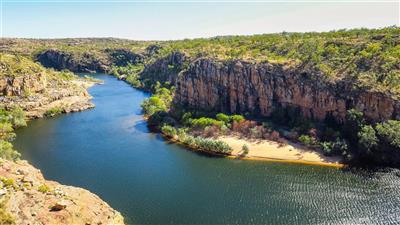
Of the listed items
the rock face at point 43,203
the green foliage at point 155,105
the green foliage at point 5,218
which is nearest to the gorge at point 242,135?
the green foliage at point 155,105

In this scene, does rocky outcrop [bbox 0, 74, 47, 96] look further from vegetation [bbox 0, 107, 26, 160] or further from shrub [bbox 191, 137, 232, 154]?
shrub [bbox 191, 137, 232, 154]

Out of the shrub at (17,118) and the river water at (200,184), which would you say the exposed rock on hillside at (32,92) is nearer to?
the shrub at (17,118)

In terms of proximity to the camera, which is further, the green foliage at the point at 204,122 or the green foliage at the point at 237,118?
the green foliage at the point at 237,118

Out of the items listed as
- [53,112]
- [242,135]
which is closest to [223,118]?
[242,135]

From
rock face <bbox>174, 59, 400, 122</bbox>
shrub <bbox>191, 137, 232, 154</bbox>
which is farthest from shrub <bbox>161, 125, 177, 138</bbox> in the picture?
rock face <bbox>174, 59, 400, 122</bbox>

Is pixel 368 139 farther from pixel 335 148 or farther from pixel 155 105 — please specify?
pixel 155 105

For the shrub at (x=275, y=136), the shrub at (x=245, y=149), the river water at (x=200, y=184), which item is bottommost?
the river water at (x=200, y=184)
